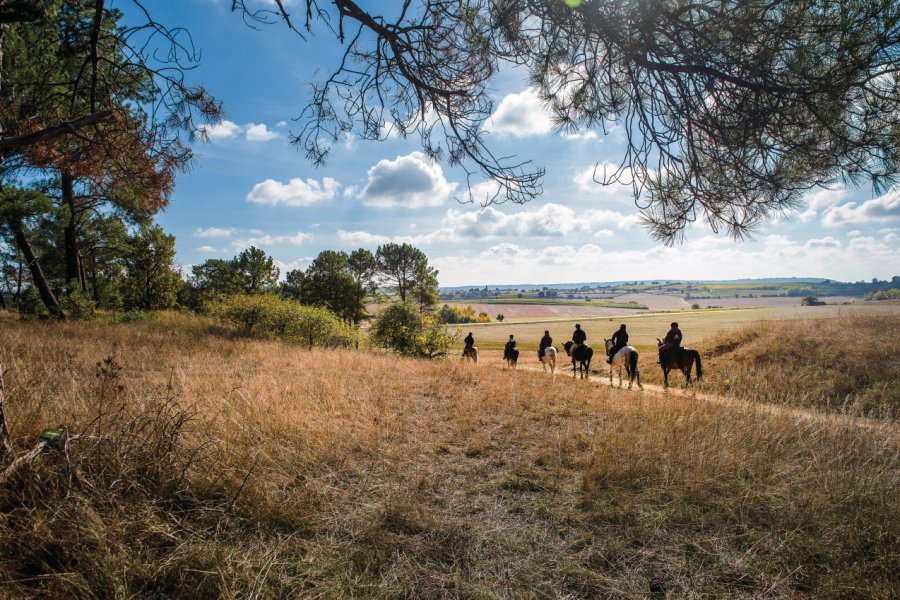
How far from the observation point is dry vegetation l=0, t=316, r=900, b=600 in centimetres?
227

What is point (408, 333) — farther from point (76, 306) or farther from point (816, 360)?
point (816, 360)

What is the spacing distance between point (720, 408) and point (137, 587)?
7436 millimetres

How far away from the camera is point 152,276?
35.2 meters

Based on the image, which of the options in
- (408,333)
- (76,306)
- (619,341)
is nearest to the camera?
(76,306)

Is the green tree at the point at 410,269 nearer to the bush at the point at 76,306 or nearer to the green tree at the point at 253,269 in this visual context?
the green tree at the point at 253,269

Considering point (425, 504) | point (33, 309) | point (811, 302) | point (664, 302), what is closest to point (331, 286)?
point (33, 309)

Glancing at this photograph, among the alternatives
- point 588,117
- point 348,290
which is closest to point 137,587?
point 588,117

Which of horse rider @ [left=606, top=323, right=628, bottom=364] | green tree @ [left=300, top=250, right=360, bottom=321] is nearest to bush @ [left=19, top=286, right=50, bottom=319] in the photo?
horse rider @ [left=606, top=323, right=628, bottom=364]

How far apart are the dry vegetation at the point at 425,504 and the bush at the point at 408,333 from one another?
14.6m

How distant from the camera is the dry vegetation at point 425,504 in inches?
89.4

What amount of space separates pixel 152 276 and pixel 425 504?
4228 cm

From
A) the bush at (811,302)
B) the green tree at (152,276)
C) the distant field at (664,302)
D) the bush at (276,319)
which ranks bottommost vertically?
the distant field at (664,302)

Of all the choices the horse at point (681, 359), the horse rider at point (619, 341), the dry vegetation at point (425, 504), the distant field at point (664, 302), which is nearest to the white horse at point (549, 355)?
the horse rider at point (619, 341)

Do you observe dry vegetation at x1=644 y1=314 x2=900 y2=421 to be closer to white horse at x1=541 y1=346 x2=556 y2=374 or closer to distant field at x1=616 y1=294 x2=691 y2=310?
white horse at x1=541 y1=346 x2=556 y2=374
